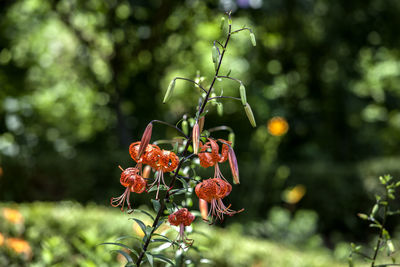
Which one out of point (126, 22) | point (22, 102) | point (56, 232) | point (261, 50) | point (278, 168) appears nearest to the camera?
point (56, 232)

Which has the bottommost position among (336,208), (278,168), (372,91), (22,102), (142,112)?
(336,208)

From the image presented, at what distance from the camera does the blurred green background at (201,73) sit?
7852mm

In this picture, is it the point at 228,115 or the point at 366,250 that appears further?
the point at 228,115

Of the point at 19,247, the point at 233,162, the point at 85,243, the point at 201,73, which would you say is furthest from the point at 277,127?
the point at 201,73

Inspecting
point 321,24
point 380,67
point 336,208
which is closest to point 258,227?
point 336,208

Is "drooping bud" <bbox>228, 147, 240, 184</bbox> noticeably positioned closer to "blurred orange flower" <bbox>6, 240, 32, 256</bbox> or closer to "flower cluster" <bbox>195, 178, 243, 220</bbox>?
"flower cluster" <bbox>195, 178, 243, 220</bbox>

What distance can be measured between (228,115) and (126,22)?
129 inches

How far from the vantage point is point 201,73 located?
9516 millimetres

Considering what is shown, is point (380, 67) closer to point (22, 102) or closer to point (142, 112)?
point (142, 112)

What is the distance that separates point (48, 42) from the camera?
9266 mm

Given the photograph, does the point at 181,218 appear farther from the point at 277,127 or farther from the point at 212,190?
the point at 277,127

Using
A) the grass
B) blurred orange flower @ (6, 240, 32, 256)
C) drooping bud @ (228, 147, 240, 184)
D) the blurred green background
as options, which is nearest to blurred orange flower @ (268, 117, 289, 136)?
the grass

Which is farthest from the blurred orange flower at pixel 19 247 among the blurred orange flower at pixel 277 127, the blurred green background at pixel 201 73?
the blurred green background at pixel 201 73

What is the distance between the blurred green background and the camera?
785 centimetres
